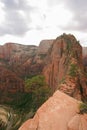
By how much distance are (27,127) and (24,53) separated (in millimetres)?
168405

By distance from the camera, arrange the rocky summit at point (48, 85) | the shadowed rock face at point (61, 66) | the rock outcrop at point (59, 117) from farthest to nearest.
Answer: the shadowed rock face at point (61, 66) → the rocky summit at point (48, 85) → the rock outcrop at point (59, 117)

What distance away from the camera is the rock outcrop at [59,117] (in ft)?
50.6

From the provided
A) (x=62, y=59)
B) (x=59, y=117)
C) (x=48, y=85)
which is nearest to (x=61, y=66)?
(x=62, y=59)

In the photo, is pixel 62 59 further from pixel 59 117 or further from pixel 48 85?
pixel 59 117

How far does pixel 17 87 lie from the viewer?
99688 mm

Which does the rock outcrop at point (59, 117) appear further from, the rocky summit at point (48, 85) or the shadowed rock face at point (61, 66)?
the shadowed rock face at point (61, 66)

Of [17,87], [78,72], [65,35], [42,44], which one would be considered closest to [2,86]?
[17,87]

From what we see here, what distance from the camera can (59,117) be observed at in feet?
52.3

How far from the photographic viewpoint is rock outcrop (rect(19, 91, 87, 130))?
1541cm

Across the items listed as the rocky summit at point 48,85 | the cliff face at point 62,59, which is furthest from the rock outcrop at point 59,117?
the cliff face at point 62,59

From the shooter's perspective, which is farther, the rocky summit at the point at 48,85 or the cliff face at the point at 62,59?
the cliff face at the point at 62,59

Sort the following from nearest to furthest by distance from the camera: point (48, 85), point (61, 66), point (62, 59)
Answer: point (48, 85)
point (62, 59)
point (61, 66)

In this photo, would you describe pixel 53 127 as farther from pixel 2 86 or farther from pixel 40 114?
pixel 2 86

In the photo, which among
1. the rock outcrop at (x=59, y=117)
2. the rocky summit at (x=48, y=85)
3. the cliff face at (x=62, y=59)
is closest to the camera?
the rock outcrop at (x=59, y=117)
